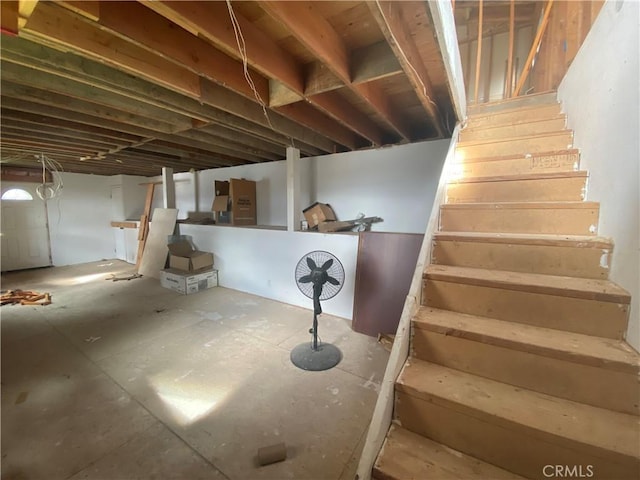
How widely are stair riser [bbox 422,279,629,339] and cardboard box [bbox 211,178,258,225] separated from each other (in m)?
3.80

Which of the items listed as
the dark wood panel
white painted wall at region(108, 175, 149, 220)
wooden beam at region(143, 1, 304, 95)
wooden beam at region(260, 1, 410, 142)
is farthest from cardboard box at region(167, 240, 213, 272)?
wooden beam at region(260, 1, 410, 142)

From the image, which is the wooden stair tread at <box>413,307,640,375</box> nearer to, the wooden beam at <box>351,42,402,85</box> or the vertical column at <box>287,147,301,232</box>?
the wooden beam at <box>351,42,402,85</box>

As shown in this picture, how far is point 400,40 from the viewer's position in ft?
4.61

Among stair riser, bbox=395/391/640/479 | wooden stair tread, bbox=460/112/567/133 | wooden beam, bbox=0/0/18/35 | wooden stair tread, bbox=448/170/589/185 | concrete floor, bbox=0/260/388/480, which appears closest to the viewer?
wooden beam, bbox=0/0/18/35

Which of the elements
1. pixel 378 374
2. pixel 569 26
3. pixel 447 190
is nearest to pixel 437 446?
pixel 378 374

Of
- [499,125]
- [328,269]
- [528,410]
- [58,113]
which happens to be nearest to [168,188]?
[58,113]

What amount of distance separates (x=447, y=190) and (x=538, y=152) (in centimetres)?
73

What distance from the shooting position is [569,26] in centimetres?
253

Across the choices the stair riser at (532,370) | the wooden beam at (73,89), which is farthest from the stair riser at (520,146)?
the wooden beam at (73,89)

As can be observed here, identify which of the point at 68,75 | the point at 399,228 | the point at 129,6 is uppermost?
the point at 129,6

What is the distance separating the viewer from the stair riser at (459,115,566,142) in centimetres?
219

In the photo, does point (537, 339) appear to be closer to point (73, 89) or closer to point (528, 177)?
point (528, 177)

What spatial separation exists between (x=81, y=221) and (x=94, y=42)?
690 cm

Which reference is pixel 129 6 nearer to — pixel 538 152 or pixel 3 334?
pixel 538 152
